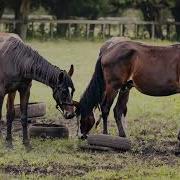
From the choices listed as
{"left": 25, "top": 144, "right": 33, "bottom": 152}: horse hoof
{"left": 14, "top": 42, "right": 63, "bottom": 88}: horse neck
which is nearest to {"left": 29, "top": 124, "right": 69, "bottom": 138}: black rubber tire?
{"left": 25, "top": 144, "right": 33, "bottom": 152}: horse hoof

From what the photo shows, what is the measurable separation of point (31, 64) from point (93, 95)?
1.61 metres

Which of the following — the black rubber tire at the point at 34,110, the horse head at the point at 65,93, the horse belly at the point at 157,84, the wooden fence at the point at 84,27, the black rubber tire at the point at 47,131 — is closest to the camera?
the horse head at the point at 65,93

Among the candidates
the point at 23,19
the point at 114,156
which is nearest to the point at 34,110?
the point at 114,156

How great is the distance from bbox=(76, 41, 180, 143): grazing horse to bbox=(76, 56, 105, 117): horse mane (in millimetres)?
212

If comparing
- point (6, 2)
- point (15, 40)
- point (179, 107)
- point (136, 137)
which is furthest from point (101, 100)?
point (6, 2)

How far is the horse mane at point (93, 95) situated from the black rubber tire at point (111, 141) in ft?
3.54

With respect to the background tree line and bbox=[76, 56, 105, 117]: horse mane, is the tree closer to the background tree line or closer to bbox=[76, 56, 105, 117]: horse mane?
the background tree line

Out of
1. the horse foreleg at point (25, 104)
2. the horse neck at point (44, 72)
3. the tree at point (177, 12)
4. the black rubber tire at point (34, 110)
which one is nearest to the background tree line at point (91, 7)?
the tree at point (177, 12)

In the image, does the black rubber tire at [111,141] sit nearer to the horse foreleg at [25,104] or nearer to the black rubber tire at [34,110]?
the horse foreleg at [25,104]

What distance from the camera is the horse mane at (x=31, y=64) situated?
9641mm

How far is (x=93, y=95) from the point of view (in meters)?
10.9

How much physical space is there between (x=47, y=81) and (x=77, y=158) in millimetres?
1293

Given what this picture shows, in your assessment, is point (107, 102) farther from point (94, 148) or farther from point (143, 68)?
point (94, 148)

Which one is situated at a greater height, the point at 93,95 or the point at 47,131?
the point at 93,95
